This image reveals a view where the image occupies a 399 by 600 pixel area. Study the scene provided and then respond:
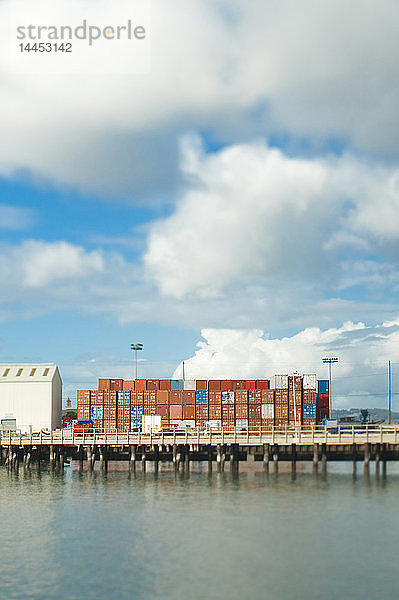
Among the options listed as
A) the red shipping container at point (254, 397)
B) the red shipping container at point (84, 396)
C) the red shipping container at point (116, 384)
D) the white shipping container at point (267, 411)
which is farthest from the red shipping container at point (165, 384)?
the white shipping container at point (267, 411)

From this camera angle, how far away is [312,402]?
89500 millimetres

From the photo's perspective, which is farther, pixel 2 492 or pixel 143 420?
pixel 143 420

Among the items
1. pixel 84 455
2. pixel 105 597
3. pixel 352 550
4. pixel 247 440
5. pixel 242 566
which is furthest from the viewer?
pixel 84 455

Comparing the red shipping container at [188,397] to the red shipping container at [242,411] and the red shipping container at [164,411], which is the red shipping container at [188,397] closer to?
the red shipping container at [164,411]

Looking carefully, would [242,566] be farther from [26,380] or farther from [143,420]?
[26,380]

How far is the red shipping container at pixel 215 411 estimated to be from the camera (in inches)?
3536

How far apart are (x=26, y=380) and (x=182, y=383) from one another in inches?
798

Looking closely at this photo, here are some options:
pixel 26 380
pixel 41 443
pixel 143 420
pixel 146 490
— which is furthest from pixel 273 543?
pixel 26 380

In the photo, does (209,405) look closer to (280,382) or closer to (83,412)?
(280,382)

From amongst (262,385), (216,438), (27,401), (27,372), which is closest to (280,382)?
(262,385)

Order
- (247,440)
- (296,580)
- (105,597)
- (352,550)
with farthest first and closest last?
(247,440), (352,550), (296,580), (105,597)

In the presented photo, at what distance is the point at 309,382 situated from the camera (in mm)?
91312

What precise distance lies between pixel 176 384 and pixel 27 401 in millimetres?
19303

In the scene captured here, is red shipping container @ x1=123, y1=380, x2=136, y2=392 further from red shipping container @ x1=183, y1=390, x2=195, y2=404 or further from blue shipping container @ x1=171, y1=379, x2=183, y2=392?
red shipping container @ x1=183, y1=390, x2=195, y2=404
